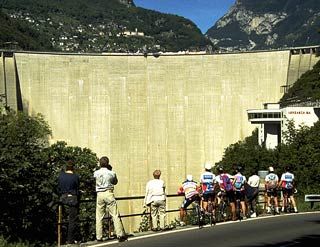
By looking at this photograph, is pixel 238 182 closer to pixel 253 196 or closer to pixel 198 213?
pixel 253 196

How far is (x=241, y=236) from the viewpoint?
42.8ft

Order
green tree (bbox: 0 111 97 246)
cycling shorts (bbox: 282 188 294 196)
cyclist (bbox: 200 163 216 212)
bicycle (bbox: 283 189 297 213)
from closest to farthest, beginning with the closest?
green tree (bbox: 0 111 97 246)
cyclist (bbox: 200 163 216 212)
cycling shorts (bbox: 282 188 294 196)
bicycle (bbox: 283 189 297 213)

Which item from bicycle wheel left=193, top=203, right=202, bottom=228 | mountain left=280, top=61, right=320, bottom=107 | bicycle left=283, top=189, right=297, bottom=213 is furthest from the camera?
mountain left=280, top=61, right=320, bottom=107

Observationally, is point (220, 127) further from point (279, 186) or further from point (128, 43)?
point (128, 43)

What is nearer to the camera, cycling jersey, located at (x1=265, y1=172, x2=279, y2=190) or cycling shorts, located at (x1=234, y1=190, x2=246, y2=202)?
cycling shorts, located at (x1=234, y1=190, x2=246, y2=202)

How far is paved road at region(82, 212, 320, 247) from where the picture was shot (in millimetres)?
11828

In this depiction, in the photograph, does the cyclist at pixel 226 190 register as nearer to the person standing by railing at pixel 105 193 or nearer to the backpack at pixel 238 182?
the backpack at pixel 238 182

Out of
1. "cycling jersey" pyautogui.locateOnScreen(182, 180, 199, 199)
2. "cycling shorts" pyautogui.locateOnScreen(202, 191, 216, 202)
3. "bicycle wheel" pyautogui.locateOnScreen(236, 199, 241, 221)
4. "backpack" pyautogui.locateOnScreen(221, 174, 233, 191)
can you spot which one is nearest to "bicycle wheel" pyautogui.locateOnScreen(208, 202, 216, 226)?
"cycling shorts" pyautogui.locateOnScreen(202, 191, 216, 202)

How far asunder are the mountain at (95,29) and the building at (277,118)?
9654 centimetres

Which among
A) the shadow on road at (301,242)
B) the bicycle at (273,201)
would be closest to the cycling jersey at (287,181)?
the bicycle at (273,201)

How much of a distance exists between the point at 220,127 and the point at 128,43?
382ft

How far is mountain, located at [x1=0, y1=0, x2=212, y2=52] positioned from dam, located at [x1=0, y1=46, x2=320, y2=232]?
91505 millimetres

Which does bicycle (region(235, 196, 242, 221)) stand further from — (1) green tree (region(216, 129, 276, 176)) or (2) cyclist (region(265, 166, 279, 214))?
(1) green tree (region(216, 129, 276, 176))

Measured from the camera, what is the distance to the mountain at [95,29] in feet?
530
